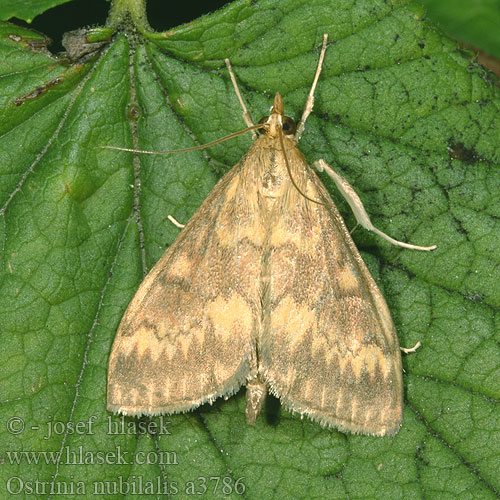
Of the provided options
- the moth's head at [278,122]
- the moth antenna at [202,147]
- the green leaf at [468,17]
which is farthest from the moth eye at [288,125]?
the green leaf at [468,17]

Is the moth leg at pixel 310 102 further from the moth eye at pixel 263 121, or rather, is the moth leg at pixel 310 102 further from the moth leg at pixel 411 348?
the moth leg at pixel 411 348

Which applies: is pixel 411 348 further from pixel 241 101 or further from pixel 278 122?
pixel 241 101

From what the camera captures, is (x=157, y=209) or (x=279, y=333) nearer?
(x=279, y=333)

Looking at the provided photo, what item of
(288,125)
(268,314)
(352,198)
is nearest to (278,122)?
(288,125)

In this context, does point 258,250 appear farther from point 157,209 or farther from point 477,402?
point 477,402

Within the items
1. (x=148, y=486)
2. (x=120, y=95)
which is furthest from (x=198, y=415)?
(x=120, y=95)

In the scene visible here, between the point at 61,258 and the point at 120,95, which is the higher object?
the point at 120,95
